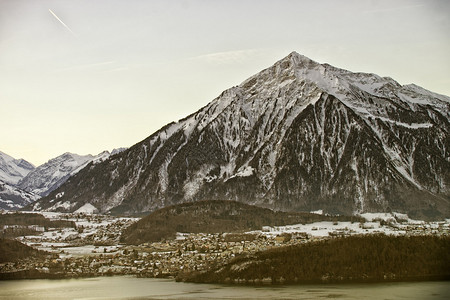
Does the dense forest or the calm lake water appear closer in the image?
the calm lake water

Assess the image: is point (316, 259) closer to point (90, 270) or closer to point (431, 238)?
point (431, 238)

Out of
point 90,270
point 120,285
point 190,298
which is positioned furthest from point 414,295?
point 90,270

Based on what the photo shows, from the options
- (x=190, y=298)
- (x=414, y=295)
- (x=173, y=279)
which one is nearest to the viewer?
(x=414, y=295)

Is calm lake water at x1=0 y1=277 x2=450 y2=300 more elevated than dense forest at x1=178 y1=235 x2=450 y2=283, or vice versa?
dense forest at x1=178 y1=235 x2=450 y2=283

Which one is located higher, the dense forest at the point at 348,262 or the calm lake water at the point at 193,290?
the dense forest at the point at 348,262

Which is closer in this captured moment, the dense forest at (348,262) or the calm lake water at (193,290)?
the calm lake water at (193,290)
